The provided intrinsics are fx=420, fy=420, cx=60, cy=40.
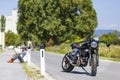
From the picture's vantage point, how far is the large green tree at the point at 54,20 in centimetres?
7944

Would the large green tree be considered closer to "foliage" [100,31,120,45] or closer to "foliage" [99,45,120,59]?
"foliage" [100,31,120,45]

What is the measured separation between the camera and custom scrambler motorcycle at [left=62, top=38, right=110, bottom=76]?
17.4 meters

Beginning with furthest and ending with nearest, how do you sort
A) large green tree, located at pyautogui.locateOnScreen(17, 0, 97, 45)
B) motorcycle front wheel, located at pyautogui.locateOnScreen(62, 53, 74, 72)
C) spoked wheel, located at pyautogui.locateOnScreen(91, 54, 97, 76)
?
large green tree, located at pyautogui.locateOnScreen(17, 0, 97, 45), motorcycle front wheel, located at pyautogui.locateOnScreen(62, 53, 74, 72), spoked wheel, located at pyautogui.locateOnScreen(91, 54, 97, 76)

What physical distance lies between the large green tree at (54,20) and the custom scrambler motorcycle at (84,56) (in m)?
58.1

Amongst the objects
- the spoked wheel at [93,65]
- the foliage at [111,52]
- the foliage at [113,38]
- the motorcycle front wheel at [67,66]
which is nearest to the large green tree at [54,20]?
the foliage at [113,38]

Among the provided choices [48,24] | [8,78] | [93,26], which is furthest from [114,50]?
[93,26]

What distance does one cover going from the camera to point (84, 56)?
18281mm

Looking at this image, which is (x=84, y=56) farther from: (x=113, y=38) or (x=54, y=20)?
(x=113, y=38)

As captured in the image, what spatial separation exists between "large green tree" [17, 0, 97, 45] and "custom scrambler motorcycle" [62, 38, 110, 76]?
58.1 metres

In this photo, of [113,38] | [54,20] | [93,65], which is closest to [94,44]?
[93,65]

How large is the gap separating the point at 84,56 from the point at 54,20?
200 ft

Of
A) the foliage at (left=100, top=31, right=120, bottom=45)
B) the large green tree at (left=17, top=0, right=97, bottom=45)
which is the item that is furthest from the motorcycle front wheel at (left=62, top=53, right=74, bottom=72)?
the large green tree at (left=17, top=0, right=97, bottom=45)

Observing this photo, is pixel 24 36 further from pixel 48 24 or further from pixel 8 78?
pixel 8 78

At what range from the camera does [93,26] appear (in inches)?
3369
